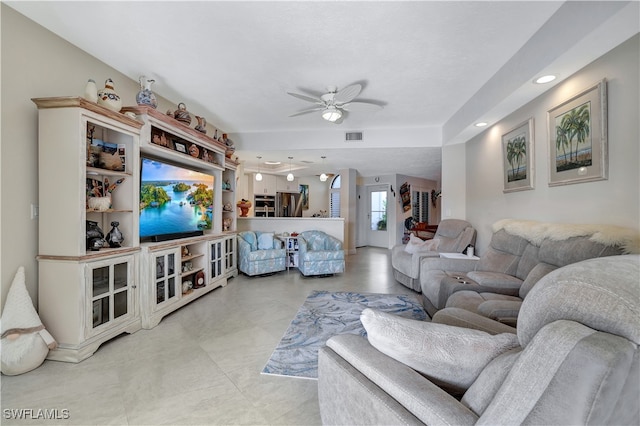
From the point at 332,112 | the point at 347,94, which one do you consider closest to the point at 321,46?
the point at 347,94

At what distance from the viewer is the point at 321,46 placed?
7.52 feet

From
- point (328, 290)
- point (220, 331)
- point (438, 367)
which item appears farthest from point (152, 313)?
point (438, 367)

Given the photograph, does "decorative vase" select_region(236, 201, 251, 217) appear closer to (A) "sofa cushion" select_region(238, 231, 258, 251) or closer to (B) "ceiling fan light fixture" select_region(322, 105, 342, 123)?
(A) "sofa cushion" select_region(238, 231, 258, 251)

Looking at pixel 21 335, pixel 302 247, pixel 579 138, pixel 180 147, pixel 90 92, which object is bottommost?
pixel 21 335

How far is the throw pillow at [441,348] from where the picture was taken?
3.04ft

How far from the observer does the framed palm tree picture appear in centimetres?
195

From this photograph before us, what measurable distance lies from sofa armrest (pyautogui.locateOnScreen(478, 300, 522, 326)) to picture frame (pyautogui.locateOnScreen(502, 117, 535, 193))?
65.7 inches

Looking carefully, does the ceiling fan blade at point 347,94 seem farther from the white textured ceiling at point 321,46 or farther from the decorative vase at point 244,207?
the decorative vase at point 244,207

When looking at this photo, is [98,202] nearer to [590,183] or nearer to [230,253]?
[230,253]

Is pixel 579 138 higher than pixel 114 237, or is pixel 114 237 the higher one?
pixel 579 138

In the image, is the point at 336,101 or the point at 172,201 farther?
the point at 172,201

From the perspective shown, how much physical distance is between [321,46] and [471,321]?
7.79 feet

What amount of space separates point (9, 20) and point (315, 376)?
11.2 feet

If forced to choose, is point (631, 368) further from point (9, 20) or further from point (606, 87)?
point (9, 20)
